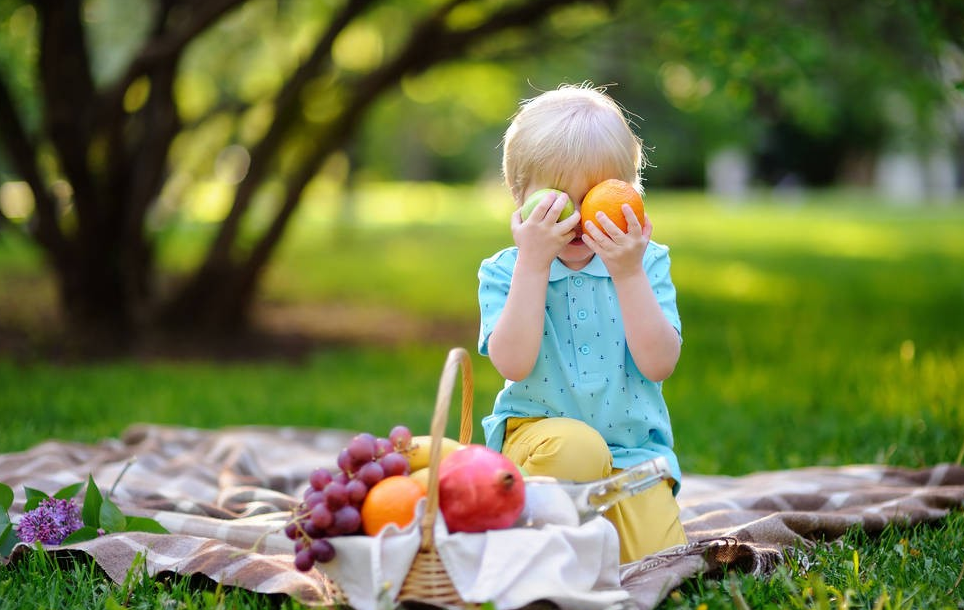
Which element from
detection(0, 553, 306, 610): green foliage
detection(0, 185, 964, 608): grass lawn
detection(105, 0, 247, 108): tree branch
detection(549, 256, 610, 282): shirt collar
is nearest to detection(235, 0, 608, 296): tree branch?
detection(0, 185, 964, 608): grass lawn

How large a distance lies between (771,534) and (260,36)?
24.2ft

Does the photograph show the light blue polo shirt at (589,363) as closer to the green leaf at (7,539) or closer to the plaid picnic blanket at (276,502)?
the plaid picnic blanket at (276,502)

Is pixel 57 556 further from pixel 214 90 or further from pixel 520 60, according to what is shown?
pixel 214 90

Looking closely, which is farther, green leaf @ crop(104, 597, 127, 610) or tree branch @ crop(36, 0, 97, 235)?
tree branch @ crop(36, 0, 97, 235)

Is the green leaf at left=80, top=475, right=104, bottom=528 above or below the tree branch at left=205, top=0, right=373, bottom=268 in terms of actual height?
below

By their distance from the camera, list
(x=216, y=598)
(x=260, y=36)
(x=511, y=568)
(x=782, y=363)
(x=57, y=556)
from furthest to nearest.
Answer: (x=260, y=36), (x=782, y=363), (x=57, y=556), (x=216, y=598), (x=511, y=568)

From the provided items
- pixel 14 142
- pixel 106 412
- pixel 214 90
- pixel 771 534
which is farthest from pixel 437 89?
pixel 771 534

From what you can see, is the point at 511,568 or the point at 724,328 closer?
the point at 511,568

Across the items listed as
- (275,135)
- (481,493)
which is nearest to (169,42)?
(275,135)

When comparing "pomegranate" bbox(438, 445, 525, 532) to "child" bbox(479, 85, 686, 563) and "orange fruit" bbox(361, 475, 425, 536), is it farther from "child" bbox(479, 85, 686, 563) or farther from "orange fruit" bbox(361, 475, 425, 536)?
"child" bbox(479, 85, 686, 563)

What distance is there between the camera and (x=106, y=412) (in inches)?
191

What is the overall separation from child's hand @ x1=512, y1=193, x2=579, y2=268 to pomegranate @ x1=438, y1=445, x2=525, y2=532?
19.6 inches

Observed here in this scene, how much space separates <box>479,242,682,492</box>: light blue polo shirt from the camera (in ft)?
8.71

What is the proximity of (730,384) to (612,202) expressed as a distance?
314cm
